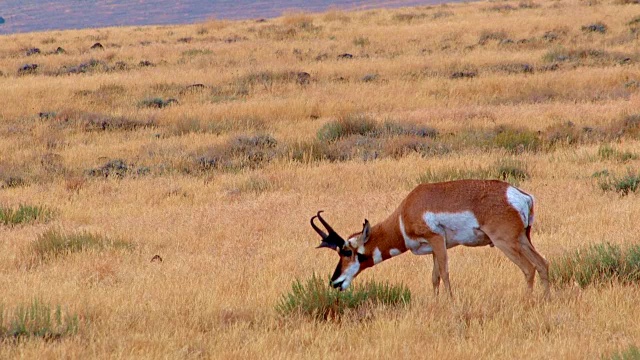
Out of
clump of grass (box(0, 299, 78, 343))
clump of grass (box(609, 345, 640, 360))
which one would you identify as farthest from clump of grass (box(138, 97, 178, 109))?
clump of grass (box(609, 345, 640, 360))

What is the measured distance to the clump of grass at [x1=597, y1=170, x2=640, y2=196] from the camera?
11126 millimetres

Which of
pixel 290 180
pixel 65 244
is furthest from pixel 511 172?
pixel 65 244

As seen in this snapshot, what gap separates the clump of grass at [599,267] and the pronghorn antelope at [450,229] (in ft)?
2.27

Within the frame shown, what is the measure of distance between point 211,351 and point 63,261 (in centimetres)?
352

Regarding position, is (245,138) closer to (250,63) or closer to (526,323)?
(526,323)

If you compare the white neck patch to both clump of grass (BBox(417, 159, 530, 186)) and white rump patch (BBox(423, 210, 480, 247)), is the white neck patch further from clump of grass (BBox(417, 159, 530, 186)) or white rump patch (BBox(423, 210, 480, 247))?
clump of grass (BBox(417, 159, 530, 186))

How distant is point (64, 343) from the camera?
5875mm

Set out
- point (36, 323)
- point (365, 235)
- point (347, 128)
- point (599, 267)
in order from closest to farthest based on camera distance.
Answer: point (36, 323) < point (365, 235) < point (599, 267) < point (347, 128)

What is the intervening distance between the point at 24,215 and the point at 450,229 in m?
6.21

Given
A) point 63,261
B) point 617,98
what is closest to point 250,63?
point 617,98

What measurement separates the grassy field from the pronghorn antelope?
35 cm

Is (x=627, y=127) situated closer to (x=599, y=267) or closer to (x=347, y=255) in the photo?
(x=599, y=267)

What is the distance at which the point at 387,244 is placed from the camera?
277 inches

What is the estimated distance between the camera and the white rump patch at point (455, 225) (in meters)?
6.68
